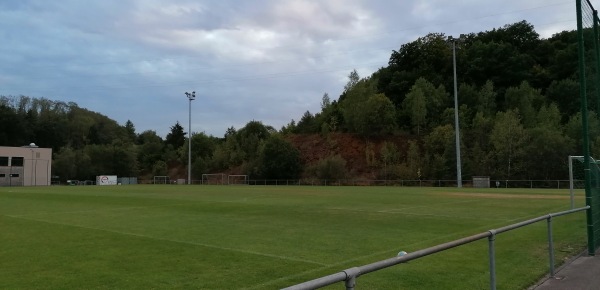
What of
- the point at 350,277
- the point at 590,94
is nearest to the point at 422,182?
the point at 590,94

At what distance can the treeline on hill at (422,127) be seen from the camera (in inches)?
2946

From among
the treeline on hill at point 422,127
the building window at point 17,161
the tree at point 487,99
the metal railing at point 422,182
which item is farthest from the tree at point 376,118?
the building window at point 17,161

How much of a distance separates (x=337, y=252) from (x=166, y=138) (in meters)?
150

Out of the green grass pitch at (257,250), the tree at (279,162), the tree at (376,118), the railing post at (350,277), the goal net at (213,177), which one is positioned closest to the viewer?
the railing post at (350,277)

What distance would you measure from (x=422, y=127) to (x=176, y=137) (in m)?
81.6

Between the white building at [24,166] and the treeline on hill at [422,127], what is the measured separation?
22052 mm

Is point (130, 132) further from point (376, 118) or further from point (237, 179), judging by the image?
point (376, 118)

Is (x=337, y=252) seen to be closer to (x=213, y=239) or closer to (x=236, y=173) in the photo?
(x=213, y=239)

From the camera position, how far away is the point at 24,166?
9388 centimetres

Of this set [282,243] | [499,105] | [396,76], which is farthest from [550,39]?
[282,243]

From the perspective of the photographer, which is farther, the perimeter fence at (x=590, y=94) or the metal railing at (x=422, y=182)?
the metal railing at (x=422, y=182)

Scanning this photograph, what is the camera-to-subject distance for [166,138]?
154500 mm

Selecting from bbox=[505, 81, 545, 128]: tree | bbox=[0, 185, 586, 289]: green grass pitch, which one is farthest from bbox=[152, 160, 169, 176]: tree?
bbox=[0, 185, 586, 289]: green grass pitch

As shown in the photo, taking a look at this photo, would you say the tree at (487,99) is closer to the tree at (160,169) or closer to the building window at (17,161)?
the tree at (160,169)
